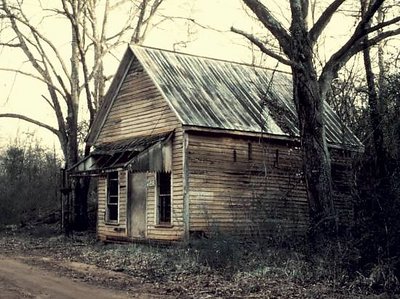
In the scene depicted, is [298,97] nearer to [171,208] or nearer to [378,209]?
[378,209]

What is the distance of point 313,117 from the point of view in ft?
43.3

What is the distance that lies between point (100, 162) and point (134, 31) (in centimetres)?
957

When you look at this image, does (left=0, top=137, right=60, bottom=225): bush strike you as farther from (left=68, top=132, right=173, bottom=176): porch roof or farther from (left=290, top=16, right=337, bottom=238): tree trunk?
(left=290, top=16, right=337, bottom=238): tree trunk

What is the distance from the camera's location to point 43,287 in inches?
411

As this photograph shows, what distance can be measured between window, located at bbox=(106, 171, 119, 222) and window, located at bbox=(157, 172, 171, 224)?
2.74 m

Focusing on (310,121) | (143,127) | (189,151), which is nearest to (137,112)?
(143,127)

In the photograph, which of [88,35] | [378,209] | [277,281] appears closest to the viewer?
[378,209]

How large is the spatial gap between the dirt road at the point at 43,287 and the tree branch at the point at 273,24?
682 centimetres

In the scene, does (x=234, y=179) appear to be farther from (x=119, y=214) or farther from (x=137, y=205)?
(x=119, y=214)

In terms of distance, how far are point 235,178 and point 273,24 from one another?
6.47m

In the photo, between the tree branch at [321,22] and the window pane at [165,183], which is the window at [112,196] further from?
the tree branch at [321,22]

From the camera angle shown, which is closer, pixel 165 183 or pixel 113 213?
pixel 165 183

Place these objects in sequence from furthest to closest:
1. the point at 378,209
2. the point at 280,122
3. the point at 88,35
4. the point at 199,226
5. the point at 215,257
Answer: the point at 88,35 → the point at 280,122 → the point at 199,226 → the point at 215,257 → the point at 378,209

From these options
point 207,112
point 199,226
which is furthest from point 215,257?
point 207,112
